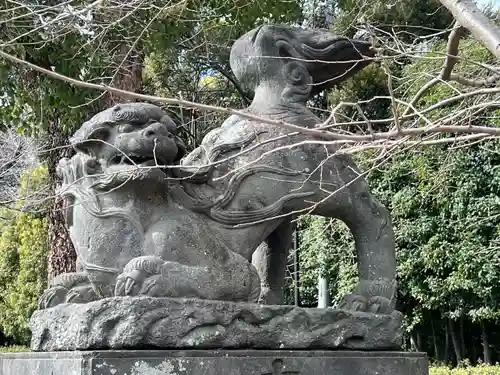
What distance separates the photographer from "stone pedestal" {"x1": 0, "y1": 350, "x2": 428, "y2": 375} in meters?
3.05

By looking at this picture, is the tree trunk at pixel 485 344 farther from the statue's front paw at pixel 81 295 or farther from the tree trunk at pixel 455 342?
the statue's front paw at pixel 81 295

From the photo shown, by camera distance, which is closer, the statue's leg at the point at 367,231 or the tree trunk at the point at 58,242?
the statue's leg at the point at 367,231

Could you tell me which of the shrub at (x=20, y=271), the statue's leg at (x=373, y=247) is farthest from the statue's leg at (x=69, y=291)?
the shrub at (x=20, y=271)

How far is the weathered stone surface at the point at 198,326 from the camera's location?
3137 millimetres

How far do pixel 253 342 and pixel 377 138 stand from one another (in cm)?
124

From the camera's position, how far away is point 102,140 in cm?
353

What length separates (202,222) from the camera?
3.67 meters

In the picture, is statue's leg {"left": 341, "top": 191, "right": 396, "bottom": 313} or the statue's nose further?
statue's leg {"left": 341, "top": 191, "right": 396, "bottom": 313}

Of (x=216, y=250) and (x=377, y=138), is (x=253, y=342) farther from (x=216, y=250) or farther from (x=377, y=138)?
(x=377, y=138)

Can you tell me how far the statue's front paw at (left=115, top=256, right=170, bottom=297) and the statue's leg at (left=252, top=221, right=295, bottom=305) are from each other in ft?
3.54

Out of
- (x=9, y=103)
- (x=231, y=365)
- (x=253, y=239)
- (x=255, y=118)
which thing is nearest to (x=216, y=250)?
(x=253, y=239)

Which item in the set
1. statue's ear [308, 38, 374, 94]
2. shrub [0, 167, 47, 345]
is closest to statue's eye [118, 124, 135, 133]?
statue's ear [308, 38, 374, 94]

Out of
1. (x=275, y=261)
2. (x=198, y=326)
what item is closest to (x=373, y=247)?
(x=275, y=261)

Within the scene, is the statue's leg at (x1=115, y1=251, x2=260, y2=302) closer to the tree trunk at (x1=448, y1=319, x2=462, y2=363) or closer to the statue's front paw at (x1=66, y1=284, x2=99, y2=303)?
Result: the statue's front paw at (x1=66, y1=284, x2=99, y2=303)
